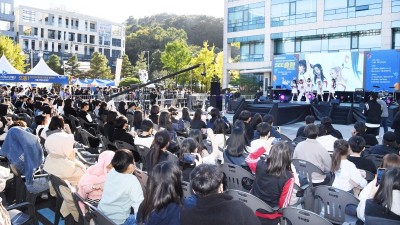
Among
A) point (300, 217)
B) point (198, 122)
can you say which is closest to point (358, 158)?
point (300, 217)

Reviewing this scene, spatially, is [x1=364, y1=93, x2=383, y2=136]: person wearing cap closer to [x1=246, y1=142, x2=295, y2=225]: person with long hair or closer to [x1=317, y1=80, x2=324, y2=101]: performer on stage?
[x1=246, y1=142, x2=295, y2=225]: person with long hair

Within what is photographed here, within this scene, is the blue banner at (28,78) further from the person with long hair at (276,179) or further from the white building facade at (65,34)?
the white building facade at (65,34)

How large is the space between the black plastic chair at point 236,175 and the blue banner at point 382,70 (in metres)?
22.7

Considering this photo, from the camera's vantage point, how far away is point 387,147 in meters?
6.15

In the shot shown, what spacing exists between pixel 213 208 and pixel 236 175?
2.41m

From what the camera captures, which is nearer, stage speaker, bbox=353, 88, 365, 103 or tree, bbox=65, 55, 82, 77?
stage speaker, bbox=353, 88, 365, 103

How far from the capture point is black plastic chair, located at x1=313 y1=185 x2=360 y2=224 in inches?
161

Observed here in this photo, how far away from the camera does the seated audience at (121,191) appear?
3.69 m

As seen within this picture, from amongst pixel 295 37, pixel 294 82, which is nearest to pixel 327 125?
pixel 294 82

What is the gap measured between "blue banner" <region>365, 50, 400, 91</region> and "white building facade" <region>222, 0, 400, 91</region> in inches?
232

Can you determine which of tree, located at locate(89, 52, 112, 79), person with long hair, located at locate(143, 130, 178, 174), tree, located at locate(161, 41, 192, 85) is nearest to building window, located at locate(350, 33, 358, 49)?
tree, located at locate(161, 41, 192, 85)

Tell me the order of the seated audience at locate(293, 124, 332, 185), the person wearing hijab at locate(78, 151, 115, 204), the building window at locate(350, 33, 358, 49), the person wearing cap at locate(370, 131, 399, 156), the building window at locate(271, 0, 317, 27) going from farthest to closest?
the building window at locate(271, 0, 317, 27), the building window at locate(350, 33, 358, 49), the person wearing cap at locate(370, 131, 399, 156), the seated audience at locate(293, 124, 332, 185), the person wearing hijab at locate(78, 151, 115, 204)

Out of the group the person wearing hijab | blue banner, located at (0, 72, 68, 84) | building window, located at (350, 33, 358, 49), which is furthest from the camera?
building window, located at (350, 33, 358, 49)

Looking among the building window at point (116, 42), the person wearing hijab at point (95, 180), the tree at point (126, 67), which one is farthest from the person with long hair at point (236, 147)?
the building window at point (116, 42)
